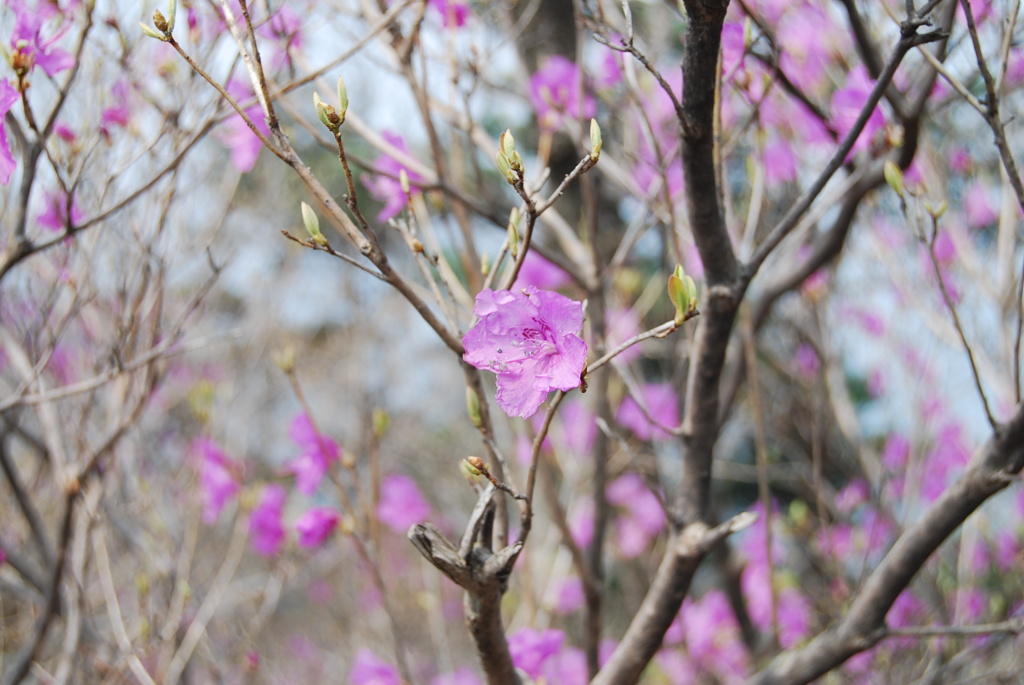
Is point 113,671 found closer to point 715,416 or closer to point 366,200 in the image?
point 715,416

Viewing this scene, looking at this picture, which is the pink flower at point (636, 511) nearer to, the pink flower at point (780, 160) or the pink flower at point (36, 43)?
the pink flower at point (780, 160)

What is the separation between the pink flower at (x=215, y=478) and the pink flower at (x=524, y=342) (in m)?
1.75

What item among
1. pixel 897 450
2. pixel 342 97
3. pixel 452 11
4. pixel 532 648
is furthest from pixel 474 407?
pixel 897 450

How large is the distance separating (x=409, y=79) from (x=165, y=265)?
785 millimetres

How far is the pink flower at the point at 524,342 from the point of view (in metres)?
0.88

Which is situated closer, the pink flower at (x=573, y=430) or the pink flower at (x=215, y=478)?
the pink flower at (x=215, y=478)

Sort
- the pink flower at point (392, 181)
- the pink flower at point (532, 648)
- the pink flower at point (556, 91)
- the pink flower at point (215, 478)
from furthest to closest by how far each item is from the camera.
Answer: the pink flower at point (215, 478) → the pink flower at point (556, 91) → the pink flower at point (392, 181) → the pink flower at point (532, 648)

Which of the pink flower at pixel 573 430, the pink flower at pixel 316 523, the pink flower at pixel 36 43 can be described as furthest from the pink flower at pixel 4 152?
the pink flower at pixel 573 430

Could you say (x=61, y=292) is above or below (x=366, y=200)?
below

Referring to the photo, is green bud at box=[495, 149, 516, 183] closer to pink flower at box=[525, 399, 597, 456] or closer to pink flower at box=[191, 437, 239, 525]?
pink flower at box=[525, 399, 597, 456]

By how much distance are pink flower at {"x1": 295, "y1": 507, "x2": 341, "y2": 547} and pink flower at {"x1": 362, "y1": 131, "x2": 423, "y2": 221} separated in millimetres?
702

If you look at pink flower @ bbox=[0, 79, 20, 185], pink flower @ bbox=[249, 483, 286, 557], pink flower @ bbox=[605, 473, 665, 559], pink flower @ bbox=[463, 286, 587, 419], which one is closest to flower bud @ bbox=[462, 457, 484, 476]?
pink flower @ bbox=[463, 286, 587, 419]

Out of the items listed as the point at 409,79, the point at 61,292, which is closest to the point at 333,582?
the point at 61,292

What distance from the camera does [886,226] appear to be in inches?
133
